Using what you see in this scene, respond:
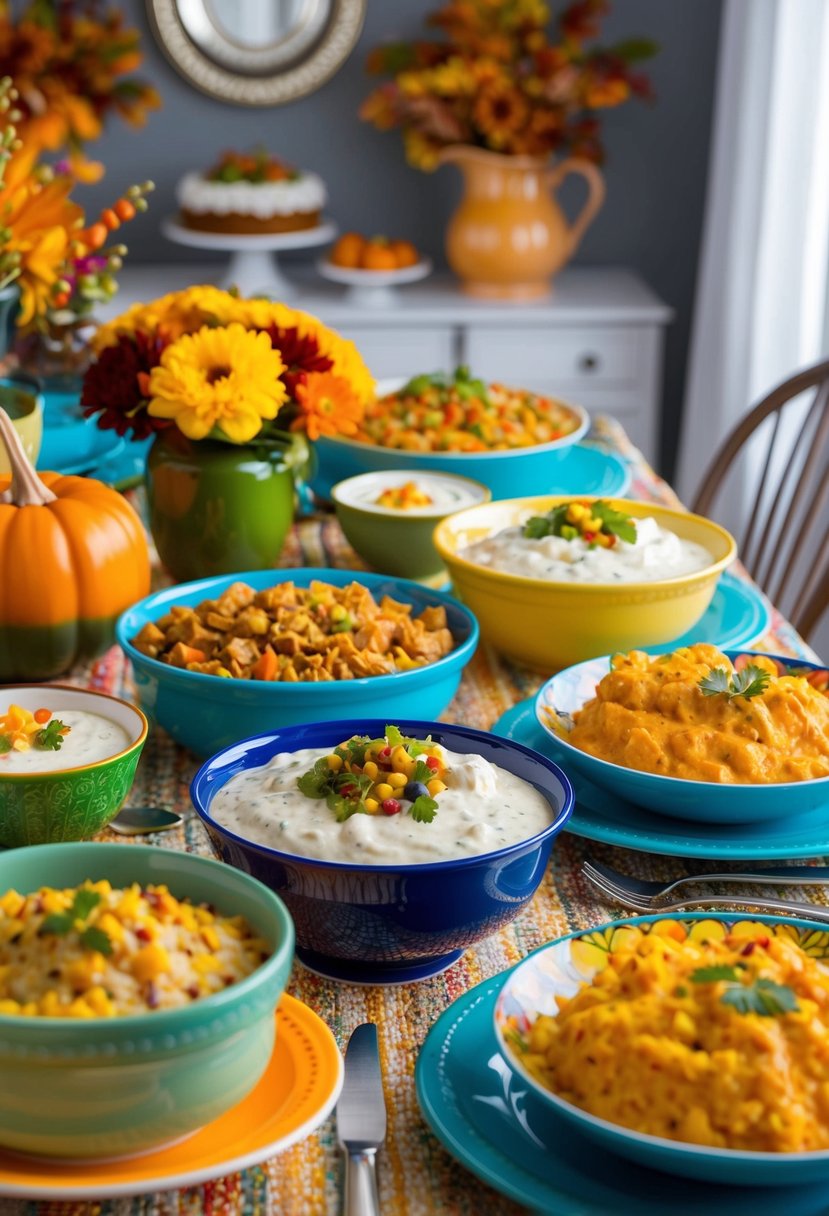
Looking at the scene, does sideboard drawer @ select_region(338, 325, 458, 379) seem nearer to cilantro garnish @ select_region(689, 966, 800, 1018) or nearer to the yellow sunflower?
the yellow sunflower

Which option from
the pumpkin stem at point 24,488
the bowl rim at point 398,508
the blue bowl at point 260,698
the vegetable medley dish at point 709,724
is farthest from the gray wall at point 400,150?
the vegetable medley dish at point 709,724

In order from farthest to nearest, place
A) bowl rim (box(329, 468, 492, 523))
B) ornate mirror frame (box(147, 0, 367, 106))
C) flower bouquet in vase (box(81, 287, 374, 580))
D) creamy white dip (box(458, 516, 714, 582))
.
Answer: ornate mirror frame (box(147, 0, 367, 106)) → bowl rim (box(329, 468, 492, 523)) → flower bouquet in vase (box(81, 287, 374, 580)) → creamy white dip (box(458, 516, 714, 582))

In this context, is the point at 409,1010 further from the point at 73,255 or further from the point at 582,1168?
the point at 73,255

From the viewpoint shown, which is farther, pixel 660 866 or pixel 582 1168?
pixel 660 866

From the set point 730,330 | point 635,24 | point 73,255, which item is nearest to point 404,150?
point 635,24

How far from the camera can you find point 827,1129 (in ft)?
2.75

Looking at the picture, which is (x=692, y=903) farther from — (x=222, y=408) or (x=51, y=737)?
(x=222, y=408)

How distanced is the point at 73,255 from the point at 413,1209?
58.1 inches

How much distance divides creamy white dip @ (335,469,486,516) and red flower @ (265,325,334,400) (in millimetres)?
195

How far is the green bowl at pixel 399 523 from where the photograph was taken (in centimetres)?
195

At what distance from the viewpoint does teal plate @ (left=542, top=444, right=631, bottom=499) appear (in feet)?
7.53

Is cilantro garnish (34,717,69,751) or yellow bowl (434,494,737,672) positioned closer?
cilantro garnish (34,717,69,751)

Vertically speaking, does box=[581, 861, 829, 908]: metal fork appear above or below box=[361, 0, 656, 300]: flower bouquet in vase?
below

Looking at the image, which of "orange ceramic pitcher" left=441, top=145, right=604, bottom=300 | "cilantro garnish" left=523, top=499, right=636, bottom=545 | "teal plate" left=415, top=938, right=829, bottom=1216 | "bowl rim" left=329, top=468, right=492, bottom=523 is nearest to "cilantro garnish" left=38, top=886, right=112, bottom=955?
"teal plate" left=415, top=938, right=829, bottom=1216
